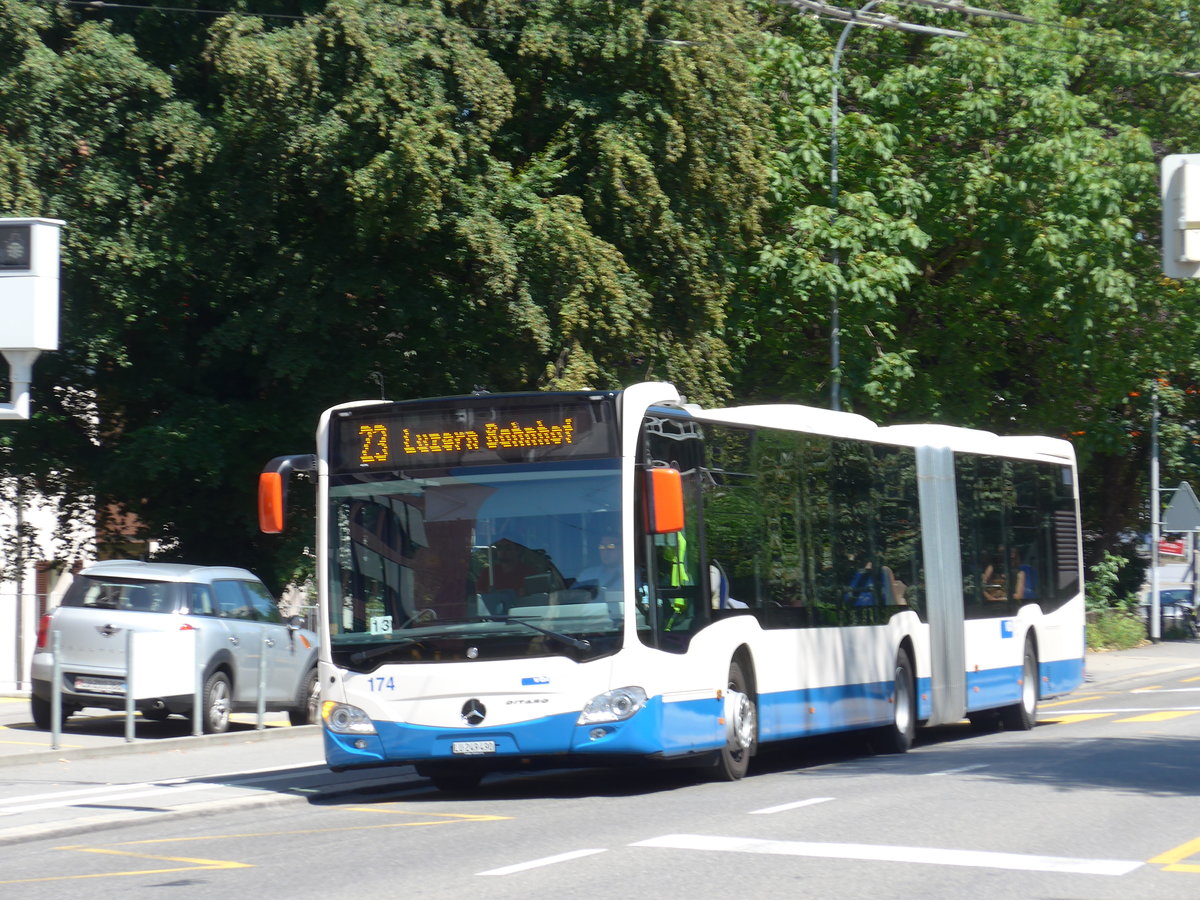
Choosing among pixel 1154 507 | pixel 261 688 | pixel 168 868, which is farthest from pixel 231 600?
pixel 1154 507

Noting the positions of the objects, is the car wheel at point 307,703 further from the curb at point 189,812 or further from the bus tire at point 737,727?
the bus tire at point 737,727

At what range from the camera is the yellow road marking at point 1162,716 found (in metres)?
20.3

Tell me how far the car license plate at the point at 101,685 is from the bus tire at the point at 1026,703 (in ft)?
31.8

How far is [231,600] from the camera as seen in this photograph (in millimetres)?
19797

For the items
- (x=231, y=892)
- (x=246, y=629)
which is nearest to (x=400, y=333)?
(x=246, y=629)

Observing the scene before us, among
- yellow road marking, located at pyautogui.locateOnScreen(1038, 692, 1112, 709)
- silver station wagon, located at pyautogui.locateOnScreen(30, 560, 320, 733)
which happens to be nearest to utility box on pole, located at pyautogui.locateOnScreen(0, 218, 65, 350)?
silver station wagon, located at pyautogui.locateOnScreen(30, 560, 320, 733)

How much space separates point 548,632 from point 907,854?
3522 millimetres

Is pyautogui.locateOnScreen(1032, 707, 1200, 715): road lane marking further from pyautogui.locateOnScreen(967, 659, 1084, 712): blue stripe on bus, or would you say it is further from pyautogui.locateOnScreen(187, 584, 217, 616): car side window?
pyautogui.locateOnScreen(187, 584, 217, 616): car side window

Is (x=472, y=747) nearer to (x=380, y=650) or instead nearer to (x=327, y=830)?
(x=380, y=650)

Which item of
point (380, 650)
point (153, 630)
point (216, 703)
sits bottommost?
point (216, 703)

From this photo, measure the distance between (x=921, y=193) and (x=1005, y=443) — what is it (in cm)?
924

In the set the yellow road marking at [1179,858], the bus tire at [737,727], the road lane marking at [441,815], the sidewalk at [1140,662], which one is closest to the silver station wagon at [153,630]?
the road lane marking at [441,815]

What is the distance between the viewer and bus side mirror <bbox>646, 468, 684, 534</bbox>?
11750mm

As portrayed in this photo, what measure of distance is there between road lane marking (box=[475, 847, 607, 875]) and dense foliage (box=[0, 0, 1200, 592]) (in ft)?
42.5
